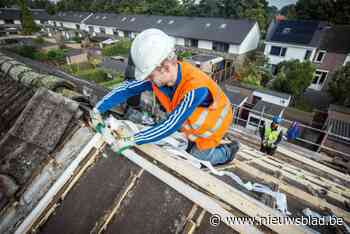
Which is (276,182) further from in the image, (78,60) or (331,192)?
(78,60)

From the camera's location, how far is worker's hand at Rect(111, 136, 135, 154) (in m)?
1.71

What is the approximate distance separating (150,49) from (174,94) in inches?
23.3

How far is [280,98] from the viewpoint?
14.8 m

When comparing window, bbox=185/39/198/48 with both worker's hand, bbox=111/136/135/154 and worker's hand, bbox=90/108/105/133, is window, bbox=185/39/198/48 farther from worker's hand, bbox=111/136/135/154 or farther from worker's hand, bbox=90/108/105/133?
worker's hand, bbox=111/136/135/154

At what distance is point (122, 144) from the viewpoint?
5.71ft

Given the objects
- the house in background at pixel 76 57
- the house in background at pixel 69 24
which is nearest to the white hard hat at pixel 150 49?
the house in background at pixel 76 57

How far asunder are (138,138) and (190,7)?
2129 inches

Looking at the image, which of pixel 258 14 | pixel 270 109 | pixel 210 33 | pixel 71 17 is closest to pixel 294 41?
pixel 210 33

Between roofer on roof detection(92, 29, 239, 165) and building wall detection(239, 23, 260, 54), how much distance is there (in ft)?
83.6

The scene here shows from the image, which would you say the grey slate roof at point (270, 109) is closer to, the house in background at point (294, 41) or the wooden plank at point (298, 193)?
the wooden plank at point (298, 193)

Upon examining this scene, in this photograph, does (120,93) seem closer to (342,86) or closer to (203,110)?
(203,110)

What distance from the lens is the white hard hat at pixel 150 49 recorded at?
1.61m

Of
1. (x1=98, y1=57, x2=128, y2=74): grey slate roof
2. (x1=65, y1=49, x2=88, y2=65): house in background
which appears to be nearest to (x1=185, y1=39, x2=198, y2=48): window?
(x1=98, y1=57, x2=128, y2=74): grey slate roof

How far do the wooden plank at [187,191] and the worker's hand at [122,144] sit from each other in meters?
0.09
